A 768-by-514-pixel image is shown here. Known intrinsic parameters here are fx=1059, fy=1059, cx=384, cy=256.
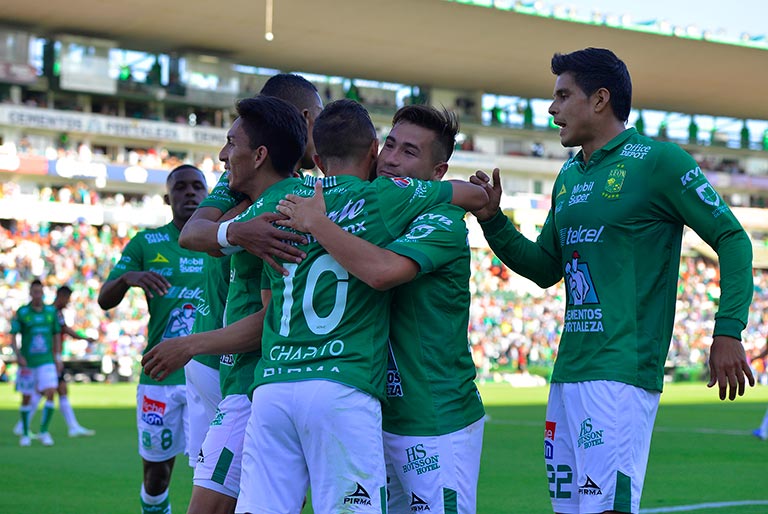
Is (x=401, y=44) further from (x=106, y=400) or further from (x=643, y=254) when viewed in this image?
(x=643, y=254)

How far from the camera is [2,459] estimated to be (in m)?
13.3

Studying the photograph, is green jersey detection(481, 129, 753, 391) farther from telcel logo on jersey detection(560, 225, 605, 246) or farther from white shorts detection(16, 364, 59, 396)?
white shorts detection(16, 364, 59, 396)

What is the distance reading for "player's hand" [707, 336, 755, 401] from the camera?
4.00 meters

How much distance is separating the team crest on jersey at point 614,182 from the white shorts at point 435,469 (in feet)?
3.81

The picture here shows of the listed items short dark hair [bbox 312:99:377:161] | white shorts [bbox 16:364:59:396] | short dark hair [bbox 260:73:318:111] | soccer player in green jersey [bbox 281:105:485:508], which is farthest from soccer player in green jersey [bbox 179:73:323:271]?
white shorts [bbox 16:364:59:396]

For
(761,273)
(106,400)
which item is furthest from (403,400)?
(761,273)

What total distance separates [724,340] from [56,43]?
43.4m

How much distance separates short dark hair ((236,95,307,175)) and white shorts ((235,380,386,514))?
3.57ft

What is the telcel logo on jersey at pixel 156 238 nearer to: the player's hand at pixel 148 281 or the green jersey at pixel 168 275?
the green jersey at pixel 168 275

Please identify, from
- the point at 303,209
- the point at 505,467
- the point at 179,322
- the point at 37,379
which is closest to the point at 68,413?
the point at 37,379

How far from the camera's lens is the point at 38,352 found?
16.4m

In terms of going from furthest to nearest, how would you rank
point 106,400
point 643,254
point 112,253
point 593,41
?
1. point 593,41
2. point 112,253
3. point 106,400
4. point 643,254

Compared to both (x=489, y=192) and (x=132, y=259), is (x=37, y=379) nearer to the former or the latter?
(x=132, y=259)

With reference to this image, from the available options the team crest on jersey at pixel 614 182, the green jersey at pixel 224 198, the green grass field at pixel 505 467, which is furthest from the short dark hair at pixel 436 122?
the green grass field at pixel 505 467
